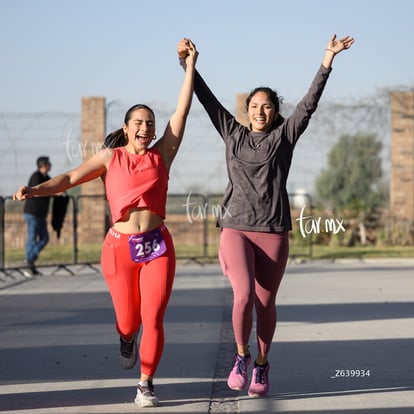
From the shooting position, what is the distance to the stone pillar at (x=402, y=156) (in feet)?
78.1

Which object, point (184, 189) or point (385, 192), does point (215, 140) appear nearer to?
point (184, 189)

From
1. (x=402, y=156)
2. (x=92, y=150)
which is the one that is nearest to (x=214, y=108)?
(x=92, y=150)

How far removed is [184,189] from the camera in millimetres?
23172

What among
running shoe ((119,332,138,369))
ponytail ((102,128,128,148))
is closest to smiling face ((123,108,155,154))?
ponytail ((102,128,128,148))

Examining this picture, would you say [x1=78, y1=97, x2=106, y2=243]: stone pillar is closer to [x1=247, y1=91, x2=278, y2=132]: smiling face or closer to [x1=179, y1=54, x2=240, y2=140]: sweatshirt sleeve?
[x1=179, y1=54, x2=240, y2=140]: sweatshirt sleeve

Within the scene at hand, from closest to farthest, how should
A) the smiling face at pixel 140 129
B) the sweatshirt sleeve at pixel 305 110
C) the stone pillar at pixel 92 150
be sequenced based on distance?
the smiling face at pixel 140 129 < the sweatshirt sleeve at pixel 305 110 < the stone pillar at pixel 92 150

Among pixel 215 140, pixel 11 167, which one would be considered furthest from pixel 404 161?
pixel 11 167

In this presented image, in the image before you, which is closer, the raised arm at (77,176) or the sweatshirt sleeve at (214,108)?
the raised arm at (77,176)

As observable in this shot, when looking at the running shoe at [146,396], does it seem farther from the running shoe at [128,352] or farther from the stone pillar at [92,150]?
the stone pillar at [92,150]

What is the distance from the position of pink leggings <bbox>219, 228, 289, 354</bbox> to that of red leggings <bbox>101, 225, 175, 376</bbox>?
1.61 feet

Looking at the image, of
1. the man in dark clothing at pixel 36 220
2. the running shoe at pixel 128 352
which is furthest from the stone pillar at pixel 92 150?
the running shoe at pixel 128 352

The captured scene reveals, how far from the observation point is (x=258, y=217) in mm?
7129

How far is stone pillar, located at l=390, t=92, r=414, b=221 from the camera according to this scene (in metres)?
23.8

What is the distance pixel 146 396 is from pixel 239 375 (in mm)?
694
